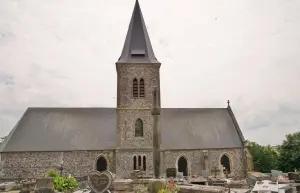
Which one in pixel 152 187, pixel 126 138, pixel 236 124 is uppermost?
pixel 236 124

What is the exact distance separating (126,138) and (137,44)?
9.02 meters

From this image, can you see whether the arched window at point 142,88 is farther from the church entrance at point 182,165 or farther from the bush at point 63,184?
the bush at point 63,184

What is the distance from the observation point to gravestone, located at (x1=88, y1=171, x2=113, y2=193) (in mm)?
13320

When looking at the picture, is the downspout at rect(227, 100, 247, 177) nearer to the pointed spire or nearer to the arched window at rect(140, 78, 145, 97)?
the pointed spire

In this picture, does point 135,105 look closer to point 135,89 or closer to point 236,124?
point 135,89

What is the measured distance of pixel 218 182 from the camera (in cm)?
2038

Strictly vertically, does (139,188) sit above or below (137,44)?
below

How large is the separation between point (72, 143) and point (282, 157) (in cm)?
2059

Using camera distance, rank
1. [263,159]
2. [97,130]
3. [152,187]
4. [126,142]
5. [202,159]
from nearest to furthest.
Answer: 1. [152,187]
2. [126,142]
3. [202,159]
4. [97,130]
5. [263,159]

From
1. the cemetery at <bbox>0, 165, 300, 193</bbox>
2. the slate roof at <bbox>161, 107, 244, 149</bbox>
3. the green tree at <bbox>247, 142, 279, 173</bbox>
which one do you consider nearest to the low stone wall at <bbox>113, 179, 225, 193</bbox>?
the cemetery at <bbox>0, 165, 300, 193</bbox>

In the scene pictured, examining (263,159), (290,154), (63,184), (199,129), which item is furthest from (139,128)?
(263,159)

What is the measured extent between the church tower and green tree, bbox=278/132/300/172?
13294 millimetres

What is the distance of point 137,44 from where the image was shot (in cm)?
3012

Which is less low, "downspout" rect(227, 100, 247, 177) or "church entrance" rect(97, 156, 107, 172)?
"downspout" rect(227, 100, 247, 177)
